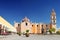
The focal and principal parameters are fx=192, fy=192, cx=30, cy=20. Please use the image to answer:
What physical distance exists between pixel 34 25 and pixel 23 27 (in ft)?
24.5

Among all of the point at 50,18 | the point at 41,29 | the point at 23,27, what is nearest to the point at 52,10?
the point at 50,18

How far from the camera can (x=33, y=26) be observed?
4323 inches

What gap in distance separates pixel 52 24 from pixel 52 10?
8.13 meters

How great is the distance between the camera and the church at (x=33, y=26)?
106 metres

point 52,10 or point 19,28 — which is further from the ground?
point 52,10

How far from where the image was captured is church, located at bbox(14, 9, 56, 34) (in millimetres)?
105500

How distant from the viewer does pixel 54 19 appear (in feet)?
349

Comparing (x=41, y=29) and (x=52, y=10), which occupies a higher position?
(x=52, y=10)

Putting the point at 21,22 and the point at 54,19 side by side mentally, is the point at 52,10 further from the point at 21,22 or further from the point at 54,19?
the point at 21,22

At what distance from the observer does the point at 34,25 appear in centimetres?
10981

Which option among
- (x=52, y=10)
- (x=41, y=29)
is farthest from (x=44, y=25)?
(x=52, y=10)

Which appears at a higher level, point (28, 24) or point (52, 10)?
point (52, 10)

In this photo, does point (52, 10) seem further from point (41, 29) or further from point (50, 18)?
point (41, 29)

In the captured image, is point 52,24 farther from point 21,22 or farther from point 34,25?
point 21,22
